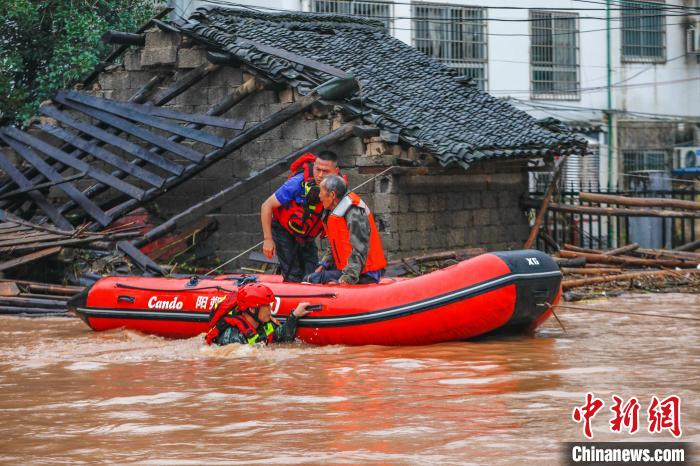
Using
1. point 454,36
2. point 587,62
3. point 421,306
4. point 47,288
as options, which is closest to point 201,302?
point 421,306

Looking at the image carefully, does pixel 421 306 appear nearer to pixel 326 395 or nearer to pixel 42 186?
pixel 326 395

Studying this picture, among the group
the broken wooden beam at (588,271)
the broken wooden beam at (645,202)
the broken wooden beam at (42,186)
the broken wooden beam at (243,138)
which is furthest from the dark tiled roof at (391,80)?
the broken wooden beam at (42,186)

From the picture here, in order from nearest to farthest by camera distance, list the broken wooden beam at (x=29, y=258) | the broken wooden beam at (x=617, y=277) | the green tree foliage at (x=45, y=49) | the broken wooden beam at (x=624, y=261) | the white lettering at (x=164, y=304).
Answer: the white lettering at (x=164, y=304) < the broken wooden beam at (x=29, y=258) < the broken wooden beam at (x=617, y=277) < the broken wooden beam at (x=624, y=261) < the green tree foliage at (x=45, y=49)

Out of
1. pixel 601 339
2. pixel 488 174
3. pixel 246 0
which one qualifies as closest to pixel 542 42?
pixel 246 0

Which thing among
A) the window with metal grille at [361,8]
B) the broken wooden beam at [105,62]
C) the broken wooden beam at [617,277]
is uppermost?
the window with metal grille at [361,8]

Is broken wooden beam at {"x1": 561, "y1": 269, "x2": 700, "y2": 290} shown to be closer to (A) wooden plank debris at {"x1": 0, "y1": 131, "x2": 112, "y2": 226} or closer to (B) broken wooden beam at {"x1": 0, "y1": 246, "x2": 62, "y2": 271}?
(A) wooden plank debris at {"x1": 0, "y1": 131, "x2": 112, "y2": 226}

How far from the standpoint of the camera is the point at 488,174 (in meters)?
20.1

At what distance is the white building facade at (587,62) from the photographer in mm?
27891

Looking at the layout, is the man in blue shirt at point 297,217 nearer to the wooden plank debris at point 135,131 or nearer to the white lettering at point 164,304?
the white lettering at point 164,304

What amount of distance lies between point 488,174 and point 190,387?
36.0 ft

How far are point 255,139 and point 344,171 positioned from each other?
1.64 m

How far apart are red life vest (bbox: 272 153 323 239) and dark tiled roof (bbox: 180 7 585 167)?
442 centimetres

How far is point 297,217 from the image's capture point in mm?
12938

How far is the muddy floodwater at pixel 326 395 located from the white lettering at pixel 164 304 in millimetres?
347
